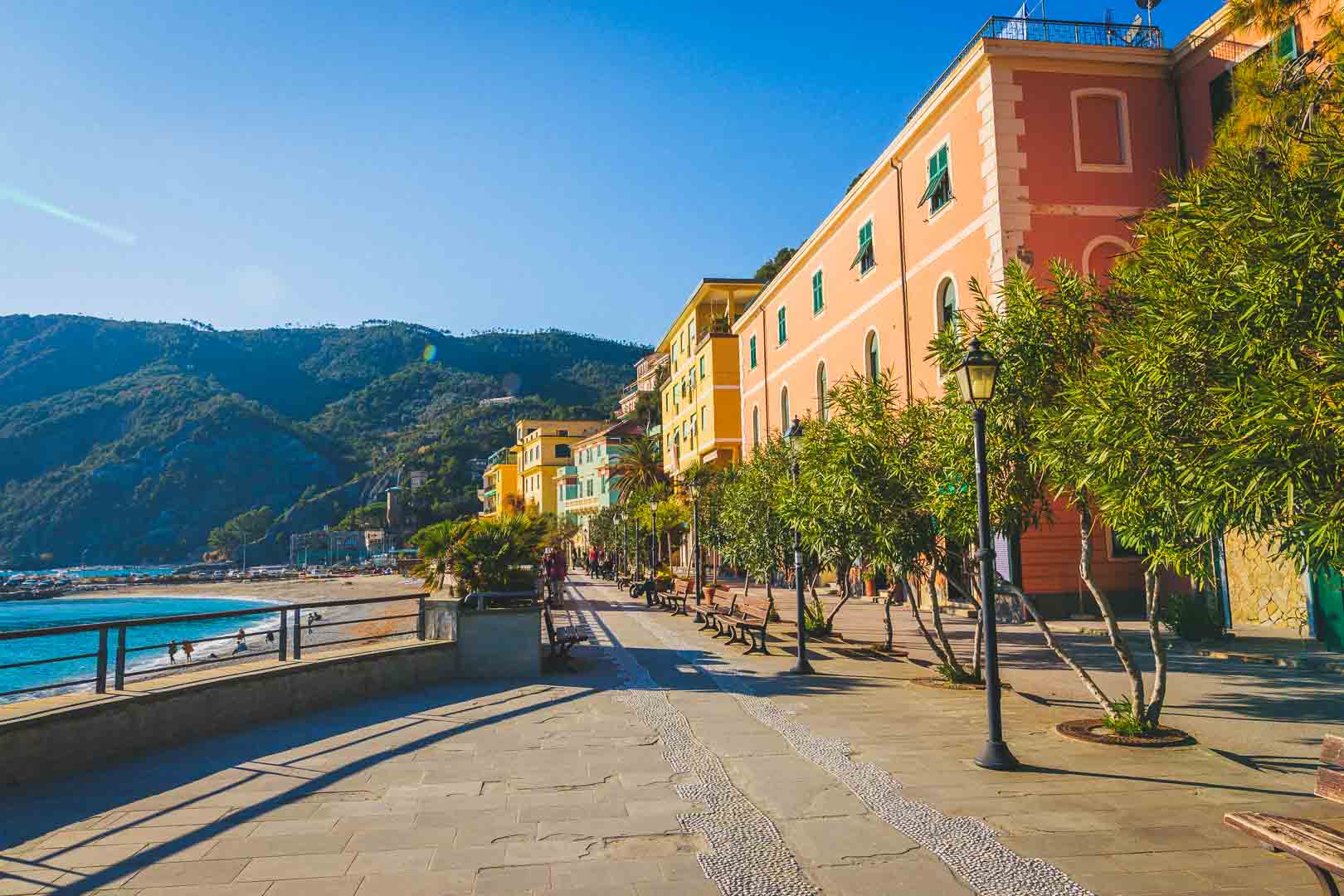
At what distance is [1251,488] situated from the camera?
4.84m

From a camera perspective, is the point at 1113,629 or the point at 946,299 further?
the point at 946,299

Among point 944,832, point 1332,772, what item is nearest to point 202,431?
point 944,832

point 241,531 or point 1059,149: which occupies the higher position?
point 1059,149

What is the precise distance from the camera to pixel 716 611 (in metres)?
18.2

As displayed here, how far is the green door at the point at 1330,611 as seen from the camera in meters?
12.9

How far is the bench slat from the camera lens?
351 cm

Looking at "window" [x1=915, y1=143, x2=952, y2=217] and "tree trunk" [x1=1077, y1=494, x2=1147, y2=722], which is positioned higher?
"window" [x1=915, y1=143, x2=952, y2=217]

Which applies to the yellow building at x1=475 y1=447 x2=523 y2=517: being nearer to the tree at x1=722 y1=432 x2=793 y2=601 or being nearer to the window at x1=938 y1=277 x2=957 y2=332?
the tree at x1=722 y1=432 x2=793 y2=601

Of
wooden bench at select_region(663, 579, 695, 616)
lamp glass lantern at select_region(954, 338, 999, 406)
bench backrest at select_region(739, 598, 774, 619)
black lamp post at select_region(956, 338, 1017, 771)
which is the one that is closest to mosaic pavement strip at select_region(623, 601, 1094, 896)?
black lamp post at select_region(956, 338, 1017, 771)

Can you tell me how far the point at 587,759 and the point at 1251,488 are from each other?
513 cm

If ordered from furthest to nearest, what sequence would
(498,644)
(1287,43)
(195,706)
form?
1. (1287,43)
2. (498,644)
3. (195,706)

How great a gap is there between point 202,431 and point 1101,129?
157 m

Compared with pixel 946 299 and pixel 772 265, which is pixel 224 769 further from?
pixel 772 265

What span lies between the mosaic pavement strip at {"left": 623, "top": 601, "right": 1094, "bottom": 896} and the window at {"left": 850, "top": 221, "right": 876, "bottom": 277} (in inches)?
717
